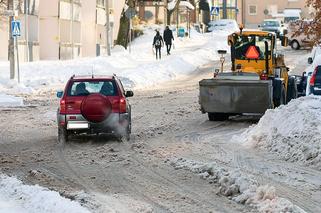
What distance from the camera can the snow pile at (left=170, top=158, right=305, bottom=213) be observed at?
8.22 meters

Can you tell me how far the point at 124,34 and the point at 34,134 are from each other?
103 feet

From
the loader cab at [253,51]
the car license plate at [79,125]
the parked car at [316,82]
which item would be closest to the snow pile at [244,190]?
the car license plate at [79,125]

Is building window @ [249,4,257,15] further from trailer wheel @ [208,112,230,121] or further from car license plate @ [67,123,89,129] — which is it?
car license plate @ [67,123,89,129]

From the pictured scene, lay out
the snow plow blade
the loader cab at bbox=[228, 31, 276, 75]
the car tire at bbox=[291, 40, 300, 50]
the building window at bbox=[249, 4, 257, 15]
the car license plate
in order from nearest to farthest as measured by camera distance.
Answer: the car license plate → the snow plow blade → the loader cab at bbox=[228, 31, 276, 75] → the car tire at bbox=[291, 40, 300, 50] → the building window at bbox=[249, 4, 257, 15]

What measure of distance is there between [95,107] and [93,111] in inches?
3.6

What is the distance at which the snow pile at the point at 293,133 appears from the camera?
39.6 feet

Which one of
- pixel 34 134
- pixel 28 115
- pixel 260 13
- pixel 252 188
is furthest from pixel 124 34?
pixel 260 13

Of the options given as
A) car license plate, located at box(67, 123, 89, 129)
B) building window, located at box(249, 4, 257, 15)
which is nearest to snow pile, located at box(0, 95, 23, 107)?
car license plate, located at box(67, 123, 89, 129)

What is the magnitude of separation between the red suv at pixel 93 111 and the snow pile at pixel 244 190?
3.28 m

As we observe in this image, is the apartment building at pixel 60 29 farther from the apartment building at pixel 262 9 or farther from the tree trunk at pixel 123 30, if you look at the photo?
the apartment building at pixel 262 9

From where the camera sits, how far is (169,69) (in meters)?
34.6

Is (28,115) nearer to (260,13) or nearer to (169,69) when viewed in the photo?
(169,69)

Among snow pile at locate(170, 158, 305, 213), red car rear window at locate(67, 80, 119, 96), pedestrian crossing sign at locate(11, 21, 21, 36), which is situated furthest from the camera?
pedestrian crossing sign at locate(11, 21, 21, 36)

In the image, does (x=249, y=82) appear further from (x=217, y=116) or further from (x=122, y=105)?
(x=122, y=105)
